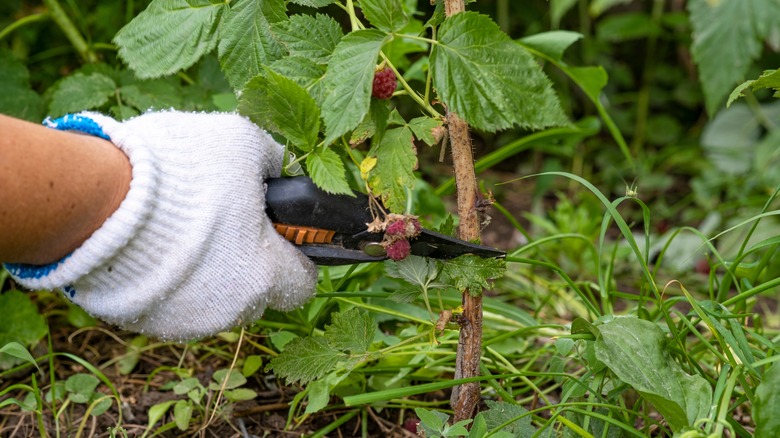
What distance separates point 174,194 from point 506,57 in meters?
0.38

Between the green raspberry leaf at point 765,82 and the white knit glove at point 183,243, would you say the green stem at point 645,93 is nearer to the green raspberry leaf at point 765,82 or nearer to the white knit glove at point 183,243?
the green raspberry leaf at point 765,82

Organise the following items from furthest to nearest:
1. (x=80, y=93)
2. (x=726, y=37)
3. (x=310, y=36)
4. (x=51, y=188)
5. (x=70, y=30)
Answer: (x=726, y=37) < (x=70, y=30) < (x=80, y=93) < (x=310, y=36) < (x=51, y=188)

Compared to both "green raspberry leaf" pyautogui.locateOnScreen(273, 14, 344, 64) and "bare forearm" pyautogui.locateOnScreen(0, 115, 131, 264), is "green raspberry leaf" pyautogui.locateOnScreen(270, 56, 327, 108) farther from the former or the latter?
"bare forearm" pyautogui.locateOnScreen(0, 115, 131, 264)

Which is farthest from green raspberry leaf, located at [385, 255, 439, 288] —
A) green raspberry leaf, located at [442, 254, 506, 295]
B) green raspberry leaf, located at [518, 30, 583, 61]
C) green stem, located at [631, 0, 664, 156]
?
green stem, located at [631, 0, 664, 156]

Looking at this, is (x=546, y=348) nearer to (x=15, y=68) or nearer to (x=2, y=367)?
(x=2, y=367)

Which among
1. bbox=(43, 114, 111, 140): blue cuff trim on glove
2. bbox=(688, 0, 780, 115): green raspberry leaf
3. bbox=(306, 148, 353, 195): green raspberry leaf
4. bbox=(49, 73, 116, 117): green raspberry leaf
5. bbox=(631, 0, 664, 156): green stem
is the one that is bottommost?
bbox=(631, 0, 664, 156): green stem

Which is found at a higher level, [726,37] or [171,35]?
[171,35]

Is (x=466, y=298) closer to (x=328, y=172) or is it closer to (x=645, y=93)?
(x=328, y=172)

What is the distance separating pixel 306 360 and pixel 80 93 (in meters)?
0.72

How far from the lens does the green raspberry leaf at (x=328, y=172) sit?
0.81 meters

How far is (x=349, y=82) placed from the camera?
2.55 feet

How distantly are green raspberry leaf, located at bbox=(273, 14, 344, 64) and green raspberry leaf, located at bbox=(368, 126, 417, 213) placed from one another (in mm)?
118

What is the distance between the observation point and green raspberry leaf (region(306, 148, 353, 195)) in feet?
2.66

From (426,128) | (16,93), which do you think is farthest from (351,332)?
(16,93)
